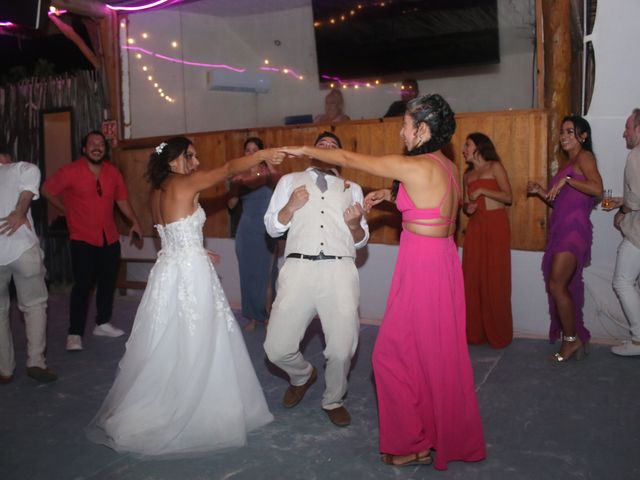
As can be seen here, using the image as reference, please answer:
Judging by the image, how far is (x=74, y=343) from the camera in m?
5.29

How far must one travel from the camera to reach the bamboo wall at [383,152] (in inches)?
211

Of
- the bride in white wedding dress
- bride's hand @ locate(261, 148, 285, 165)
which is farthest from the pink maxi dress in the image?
the bride in white wedding dress

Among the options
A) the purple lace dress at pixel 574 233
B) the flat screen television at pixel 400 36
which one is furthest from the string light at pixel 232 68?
the purple lace dress at pixel 574 233

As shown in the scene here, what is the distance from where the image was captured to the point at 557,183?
4773mm

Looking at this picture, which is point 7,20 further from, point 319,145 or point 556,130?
point 556,130

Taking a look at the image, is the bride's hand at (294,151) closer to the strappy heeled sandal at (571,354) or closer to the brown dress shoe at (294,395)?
the brown dress shoe at (294,395)

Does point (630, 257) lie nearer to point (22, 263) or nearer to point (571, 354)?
point (571, 354)

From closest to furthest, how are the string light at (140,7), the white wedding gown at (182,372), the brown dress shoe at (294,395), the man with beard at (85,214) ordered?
the white wedding gown at (182,372)
the brown dress shoe at (294,395)
the man with beard at (85,214)
the string light at (140,7)

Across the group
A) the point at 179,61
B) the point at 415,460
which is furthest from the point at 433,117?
the point at 179,61

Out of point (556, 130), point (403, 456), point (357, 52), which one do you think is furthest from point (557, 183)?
point (357, 52)

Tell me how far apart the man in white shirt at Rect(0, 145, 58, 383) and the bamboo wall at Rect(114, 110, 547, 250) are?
282 centimetres

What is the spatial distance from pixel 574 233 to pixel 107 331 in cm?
414

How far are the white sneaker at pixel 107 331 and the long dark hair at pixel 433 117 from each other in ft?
12.4

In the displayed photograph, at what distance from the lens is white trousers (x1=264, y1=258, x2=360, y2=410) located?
3.57 m
